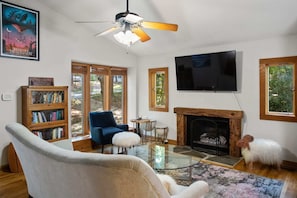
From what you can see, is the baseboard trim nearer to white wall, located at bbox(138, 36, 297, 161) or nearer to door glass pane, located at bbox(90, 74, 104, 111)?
door glass pane, located at bbox(90, 74, 104, 111)

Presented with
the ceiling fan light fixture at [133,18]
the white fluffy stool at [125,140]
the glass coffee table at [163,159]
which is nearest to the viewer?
the ceiling fan light fixture at [133,18]

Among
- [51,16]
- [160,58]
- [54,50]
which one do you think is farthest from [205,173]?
[51,16]

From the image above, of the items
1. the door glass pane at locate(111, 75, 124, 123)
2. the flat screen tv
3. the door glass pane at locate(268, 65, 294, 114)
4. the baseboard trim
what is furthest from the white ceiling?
the baseboard trim

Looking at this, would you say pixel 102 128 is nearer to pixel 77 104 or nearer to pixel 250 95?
pixel 77 104

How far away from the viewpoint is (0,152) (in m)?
3.58

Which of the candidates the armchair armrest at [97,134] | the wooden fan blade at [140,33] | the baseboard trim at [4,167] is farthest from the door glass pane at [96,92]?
the wooden fan blade at [140,33]

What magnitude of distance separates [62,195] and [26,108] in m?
2.67

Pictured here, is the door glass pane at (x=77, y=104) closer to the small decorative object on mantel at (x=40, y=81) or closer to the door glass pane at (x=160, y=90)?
the small decorative object on mantel at (x=40, y=81)

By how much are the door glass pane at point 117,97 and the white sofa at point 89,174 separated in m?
4.15

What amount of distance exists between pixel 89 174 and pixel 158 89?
15.6 ft

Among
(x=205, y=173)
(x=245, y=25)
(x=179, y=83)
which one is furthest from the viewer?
(x=179, y=83)

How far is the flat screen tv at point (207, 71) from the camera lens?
4344 millimetres

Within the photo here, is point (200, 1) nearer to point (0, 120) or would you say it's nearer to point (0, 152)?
point (0, 120)

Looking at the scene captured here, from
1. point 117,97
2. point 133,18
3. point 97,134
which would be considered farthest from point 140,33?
point 117,97
